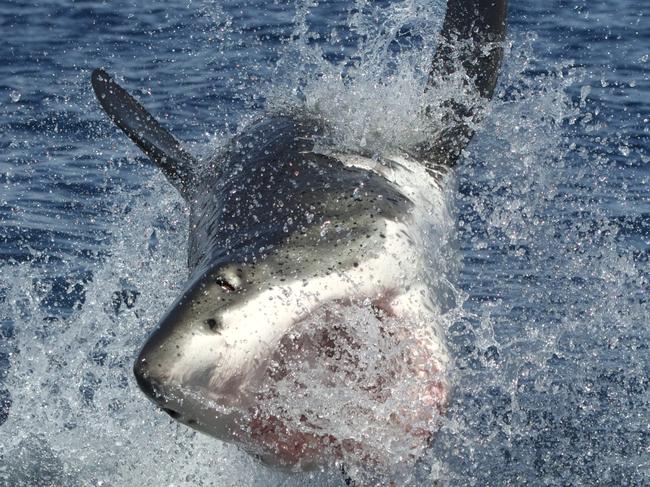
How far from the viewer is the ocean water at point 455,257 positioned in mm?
4707

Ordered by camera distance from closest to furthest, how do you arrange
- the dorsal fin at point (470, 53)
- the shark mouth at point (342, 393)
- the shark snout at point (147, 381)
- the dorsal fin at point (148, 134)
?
the shark snout at point (147, 381)
the shark mouth at point (342, 393)
the dorsal fin at point (470, 53)
the dorsal fin at point (148, 134)

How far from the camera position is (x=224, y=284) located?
10.4 feet

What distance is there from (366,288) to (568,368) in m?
2.40

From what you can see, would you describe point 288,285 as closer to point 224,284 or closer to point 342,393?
point 224,284

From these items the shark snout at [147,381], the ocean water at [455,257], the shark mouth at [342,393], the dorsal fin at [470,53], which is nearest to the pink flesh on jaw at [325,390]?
the shark mouth at [342,393]

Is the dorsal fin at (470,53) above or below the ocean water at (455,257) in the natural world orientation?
above

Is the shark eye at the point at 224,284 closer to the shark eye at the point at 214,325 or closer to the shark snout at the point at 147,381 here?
the shark eye at the point at 214,325

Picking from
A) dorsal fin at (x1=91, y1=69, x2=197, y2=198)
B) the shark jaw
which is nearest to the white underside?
the shark jaw

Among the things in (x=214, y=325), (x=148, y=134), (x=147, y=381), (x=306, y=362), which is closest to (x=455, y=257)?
(x=306, y=362)

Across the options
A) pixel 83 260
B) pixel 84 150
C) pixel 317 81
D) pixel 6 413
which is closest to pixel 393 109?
pixel 317 81

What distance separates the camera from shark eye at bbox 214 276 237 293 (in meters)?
3.15

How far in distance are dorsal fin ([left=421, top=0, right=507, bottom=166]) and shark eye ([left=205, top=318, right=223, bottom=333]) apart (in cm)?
188

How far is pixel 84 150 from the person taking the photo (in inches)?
324

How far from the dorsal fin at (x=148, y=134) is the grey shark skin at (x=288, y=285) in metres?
0.55
